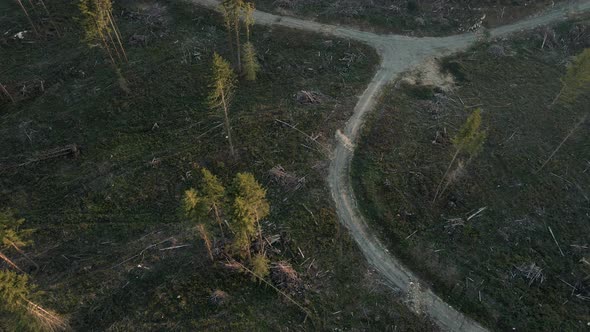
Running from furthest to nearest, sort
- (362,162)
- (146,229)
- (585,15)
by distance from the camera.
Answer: (585,15) < (362,162) < (146,229)

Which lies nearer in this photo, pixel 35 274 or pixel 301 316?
pixel 301 316

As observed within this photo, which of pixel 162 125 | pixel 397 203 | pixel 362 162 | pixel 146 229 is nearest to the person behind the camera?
pixel 146 229

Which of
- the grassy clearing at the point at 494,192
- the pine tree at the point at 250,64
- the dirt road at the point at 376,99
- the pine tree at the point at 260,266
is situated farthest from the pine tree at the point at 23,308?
the pine tree at the point at 250,64

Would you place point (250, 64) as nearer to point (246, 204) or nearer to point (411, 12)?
point (246, 204)

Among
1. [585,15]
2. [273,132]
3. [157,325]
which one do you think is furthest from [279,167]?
[585,15]

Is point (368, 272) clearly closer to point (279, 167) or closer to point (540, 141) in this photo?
Result: point (279, 167)

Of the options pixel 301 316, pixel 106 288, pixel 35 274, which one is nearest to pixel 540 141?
pixel 301 316

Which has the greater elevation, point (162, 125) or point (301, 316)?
point (162, 125)
